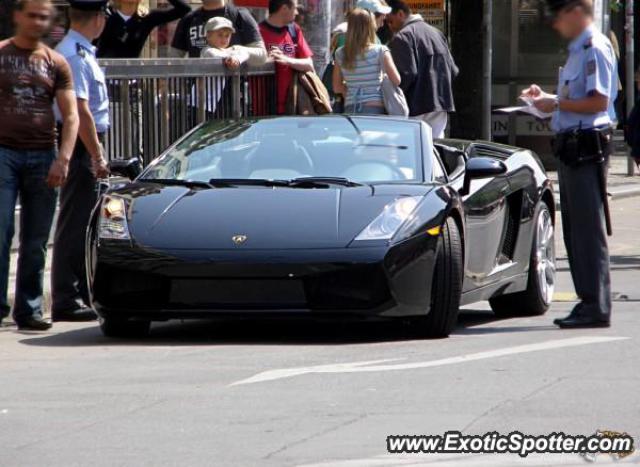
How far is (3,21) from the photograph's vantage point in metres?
18.1

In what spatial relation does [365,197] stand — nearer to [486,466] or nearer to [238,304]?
[238,304]

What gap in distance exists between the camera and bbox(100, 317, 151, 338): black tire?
9.18 meters

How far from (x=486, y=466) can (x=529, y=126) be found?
18.9 meters

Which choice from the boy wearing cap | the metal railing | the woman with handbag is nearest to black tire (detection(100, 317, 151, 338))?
the metal railing

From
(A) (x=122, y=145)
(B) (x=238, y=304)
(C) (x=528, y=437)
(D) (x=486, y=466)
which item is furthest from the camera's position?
(A) (x=122, y=145)

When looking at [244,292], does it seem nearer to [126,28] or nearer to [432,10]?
[126,28]

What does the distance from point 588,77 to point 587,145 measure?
381mm

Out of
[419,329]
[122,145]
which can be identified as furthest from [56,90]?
[122,145]

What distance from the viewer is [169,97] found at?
1443 cm

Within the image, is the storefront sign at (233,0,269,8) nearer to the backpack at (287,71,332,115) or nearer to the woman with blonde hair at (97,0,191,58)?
the backpack at (287,71,332,115)

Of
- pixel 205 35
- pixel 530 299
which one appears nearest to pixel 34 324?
pixel 530 299

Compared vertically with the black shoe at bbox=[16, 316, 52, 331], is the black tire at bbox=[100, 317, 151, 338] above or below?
above

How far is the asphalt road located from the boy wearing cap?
17.0 ft

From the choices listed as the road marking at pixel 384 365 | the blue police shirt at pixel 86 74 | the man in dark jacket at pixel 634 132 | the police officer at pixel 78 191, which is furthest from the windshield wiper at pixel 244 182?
the man in dark jacket at pixel 634 132
